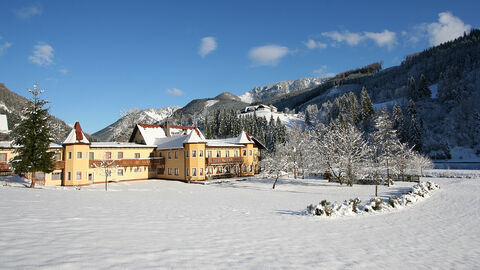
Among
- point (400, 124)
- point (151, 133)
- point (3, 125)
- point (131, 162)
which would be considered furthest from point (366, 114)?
point (3, 125)

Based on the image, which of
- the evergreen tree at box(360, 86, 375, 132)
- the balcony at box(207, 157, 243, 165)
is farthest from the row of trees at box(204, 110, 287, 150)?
the balcony at box(207, 157, 243, 165)

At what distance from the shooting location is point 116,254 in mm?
6574

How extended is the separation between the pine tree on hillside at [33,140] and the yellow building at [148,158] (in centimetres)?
554

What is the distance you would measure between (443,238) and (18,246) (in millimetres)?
16418

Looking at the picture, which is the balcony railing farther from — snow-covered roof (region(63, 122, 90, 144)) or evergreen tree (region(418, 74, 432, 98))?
evergreen tree (region(418, 74, 432, 98))

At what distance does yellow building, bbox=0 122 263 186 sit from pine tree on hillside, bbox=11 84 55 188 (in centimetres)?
554

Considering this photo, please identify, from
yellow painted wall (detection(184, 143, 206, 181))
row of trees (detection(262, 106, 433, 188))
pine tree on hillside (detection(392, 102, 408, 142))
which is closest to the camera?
row of trees (detection(262, 106, 433, 188))

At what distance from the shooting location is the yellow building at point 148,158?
35125mm

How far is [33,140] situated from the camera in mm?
27844

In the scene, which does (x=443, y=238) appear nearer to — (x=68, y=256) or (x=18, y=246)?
(x=68, y=256)

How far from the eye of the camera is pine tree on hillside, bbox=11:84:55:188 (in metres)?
27.4

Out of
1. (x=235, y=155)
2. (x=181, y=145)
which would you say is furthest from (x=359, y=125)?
(x=181, y=145)

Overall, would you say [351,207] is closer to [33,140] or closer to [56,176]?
[33,140]

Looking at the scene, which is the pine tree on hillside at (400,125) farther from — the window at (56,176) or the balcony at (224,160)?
the window at (56,176)
